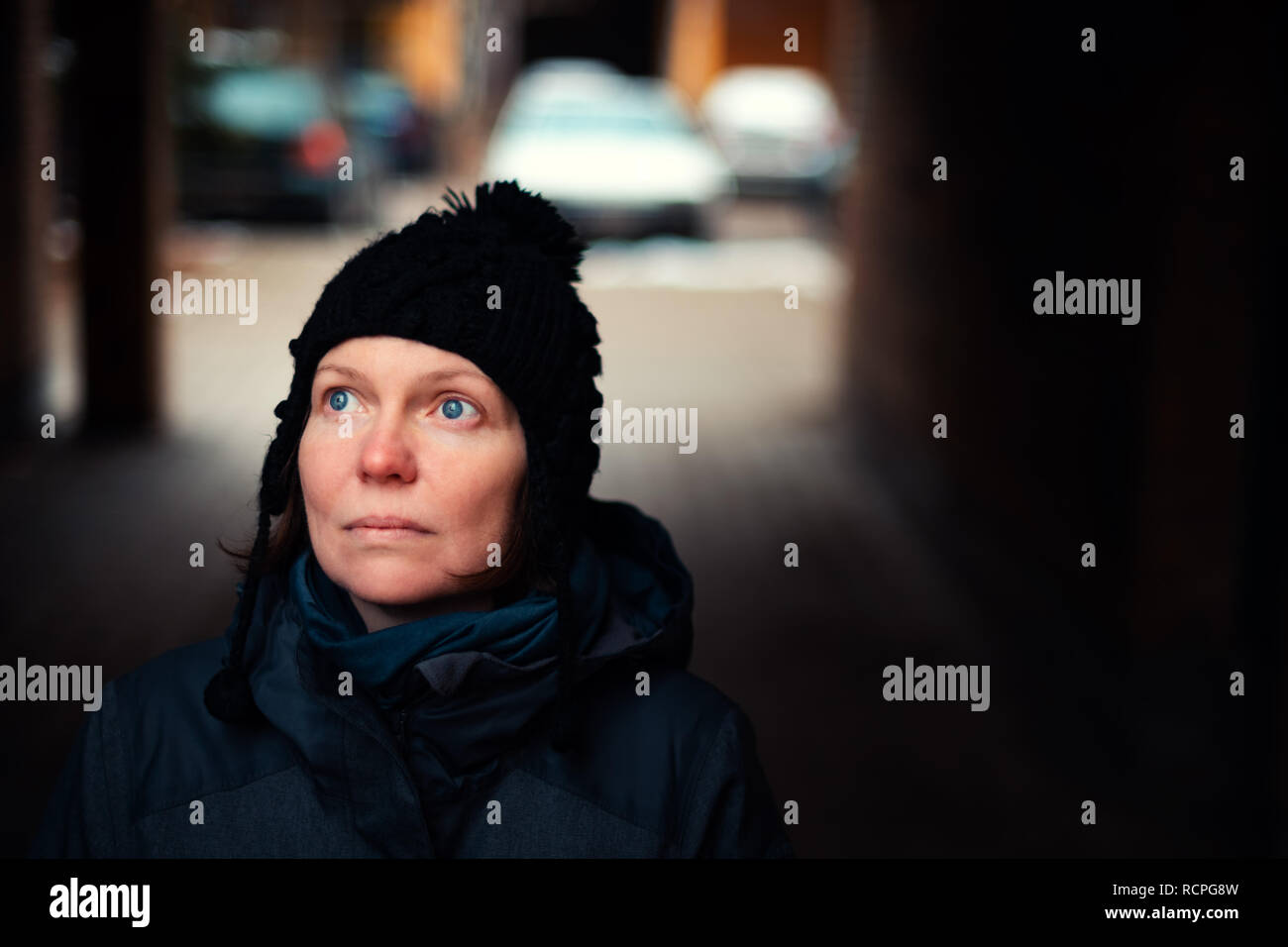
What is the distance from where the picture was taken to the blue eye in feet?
5.55

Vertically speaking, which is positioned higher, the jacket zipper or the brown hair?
the brown hair

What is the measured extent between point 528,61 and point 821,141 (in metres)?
18.6

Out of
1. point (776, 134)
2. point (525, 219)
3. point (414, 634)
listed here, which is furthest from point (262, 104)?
point (414, 634)

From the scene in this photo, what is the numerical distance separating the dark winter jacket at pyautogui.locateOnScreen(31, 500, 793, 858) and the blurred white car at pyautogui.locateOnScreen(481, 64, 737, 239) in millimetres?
12888

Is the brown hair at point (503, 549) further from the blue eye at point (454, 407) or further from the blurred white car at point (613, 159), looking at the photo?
the blurred white car at point (613, 159)

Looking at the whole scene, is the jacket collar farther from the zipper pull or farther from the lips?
the lips

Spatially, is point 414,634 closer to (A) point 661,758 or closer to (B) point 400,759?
(B) point 400,759

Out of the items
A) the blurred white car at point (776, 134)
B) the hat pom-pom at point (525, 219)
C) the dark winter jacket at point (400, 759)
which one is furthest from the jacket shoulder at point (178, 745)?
the blurred white car at point (776, 134)

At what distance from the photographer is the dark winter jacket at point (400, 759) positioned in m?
1.71

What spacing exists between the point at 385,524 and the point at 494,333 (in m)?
0.22

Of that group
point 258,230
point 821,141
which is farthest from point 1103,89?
point 821,141

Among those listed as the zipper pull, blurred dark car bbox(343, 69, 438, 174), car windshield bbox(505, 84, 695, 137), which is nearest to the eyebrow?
the zipper pull
